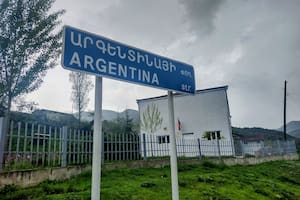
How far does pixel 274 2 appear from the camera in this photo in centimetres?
820

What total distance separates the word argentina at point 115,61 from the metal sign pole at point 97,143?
0.16 m

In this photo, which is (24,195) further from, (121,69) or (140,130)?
(140,130)

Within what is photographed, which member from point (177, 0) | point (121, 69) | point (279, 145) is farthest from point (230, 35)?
point (279, 145)

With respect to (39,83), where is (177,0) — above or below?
above

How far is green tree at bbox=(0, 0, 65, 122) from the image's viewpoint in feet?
28.8

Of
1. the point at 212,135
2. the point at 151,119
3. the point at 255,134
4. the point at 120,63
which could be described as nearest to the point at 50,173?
the point at 120,63

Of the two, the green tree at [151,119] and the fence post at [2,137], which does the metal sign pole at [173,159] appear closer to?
the fence post at [2,137]

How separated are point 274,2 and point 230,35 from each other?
2.16 meters

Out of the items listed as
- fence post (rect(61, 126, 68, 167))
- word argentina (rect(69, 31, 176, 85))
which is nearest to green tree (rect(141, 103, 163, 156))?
fence post (rect(61, 126, 68, 167))

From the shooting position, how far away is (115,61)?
7.16 feet

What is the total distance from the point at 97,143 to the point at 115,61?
A: 0.83m

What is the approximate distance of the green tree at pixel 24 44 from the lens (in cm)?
877

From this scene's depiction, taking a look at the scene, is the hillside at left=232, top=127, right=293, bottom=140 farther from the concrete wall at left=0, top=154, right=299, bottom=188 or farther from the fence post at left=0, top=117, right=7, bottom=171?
the fence post at left=0, top=117, right=7, bottom=171

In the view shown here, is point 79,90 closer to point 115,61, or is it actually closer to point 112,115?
point 112,115
